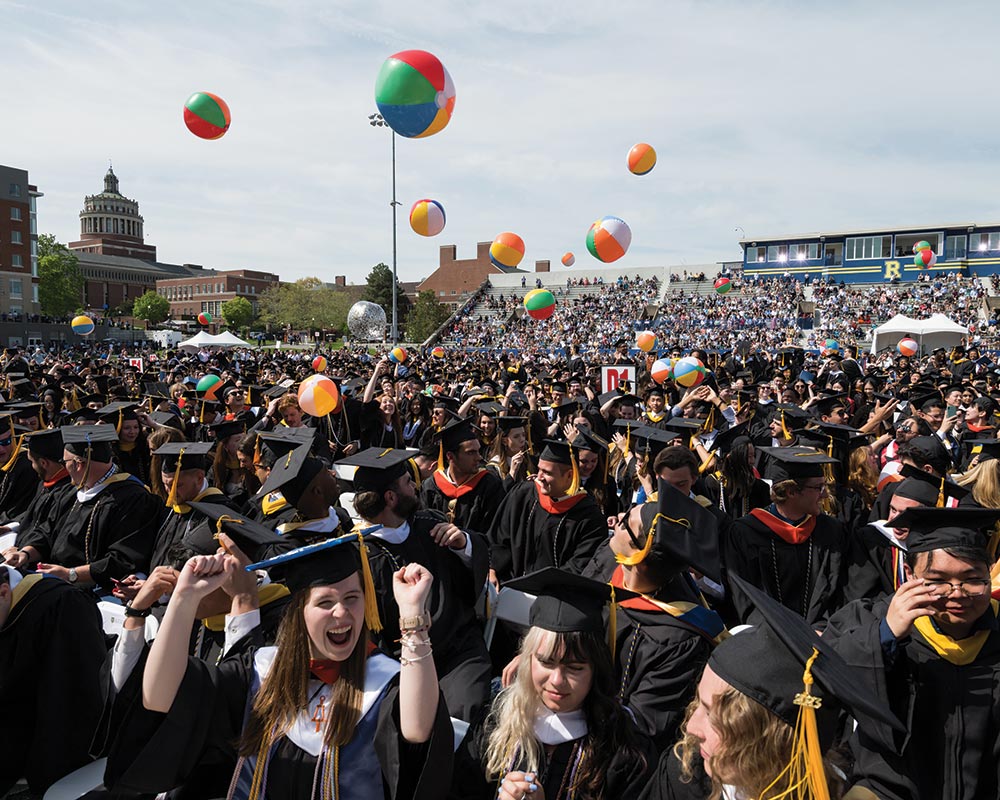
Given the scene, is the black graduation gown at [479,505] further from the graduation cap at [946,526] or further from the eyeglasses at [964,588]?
the eyeglasses at [964,588]

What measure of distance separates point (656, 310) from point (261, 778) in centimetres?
5095

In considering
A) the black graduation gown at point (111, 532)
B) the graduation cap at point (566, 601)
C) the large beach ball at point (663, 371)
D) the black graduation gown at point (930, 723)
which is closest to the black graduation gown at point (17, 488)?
the black graduation gown at point (111, 532)

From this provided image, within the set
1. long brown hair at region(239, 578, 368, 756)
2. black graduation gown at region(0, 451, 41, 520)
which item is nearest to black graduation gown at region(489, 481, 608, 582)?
long brown hair at region(239, 578, 368, 756)

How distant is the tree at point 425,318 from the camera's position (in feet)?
198

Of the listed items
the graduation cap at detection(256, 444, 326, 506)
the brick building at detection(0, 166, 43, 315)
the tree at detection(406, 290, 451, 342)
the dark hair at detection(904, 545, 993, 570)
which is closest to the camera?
the dark hair at detection(904, 545, 993, 570)

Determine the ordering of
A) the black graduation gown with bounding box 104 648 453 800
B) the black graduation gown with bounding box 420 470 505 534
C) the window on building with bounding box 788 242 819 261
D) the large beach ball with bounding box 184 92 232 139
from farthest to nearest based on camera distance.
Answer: the window on building with bounding box 788 242 819 261 → the large beach ball with bounding box 184 92 232 139 → the black graduation gown with bounding box 420 470 505 534 → the black graduation gown with bounding box 104 648 453 800

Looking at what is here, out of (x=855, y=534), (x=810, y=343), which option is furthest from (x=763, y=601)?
(x=810, y=343)

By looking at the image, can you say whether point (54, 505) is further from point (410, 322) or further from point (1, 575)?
point (410, 322)

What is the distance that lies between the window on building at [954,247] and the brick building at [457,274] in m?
44.6

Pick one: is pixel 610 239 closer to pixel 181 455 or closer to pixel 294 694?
pixel 181 455

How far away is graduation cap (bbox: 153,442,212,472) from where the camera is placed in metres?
4.89

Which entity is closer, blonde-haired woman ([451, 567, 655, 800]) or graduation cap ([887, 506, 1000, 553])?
blonde-haired woman ([451, 567, 655, 800])

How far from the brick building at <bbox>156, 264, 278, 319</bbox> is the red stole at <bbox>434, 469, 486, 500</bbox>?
361 ft

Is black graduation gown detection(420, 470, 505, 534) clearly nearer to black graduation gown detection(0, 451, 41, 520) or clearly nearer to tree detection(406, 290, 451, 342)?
black graduation gown detection(0, 451, 41, 520)
